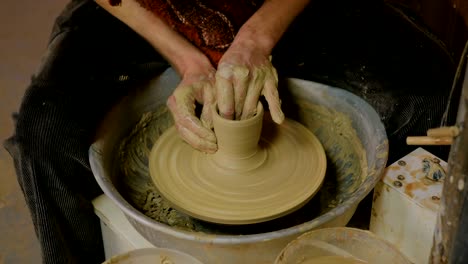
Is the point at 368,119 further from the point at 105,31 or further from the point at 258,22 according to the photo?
the point at 105,31

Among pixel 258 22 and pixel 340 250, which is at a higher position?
pixel 258 22

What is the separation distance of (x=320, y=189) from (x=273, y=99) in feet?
1.30

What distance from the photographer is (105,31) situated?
2.05 meters

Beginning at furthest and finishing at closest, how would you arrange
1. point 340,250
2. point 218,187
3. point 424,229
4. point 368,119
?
point 368,119 < point 218,187 < point 424,229 < point 340,250

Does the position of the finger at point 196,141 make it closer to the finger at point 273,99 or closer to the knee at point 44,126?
the finger at point 273,99

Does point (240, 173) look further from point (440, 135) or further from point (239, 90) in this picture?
point (440, 135)

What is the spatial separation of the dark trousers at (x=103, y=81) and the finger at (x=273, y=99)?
44 centimetres

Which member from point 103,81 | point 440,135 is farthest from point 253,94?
point 440,135

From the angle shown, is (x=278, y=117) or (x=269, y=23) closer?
(x=278, y=117)

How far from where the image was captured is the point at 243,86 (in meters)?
1.59

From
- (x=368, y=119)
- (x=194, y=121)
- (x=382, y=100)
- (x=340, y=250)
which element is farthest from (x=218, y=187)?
(x=382, y=100)

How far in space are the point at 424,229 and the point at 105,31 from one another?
1.24 meters

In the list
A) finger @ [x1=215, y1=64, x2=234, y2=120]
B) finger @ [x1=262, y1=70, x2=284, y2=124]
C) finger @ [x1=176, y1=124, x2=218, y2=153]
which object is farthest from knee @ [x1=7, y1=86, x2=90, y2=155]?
finger @ [x1=262, y1=70, x2=284, y2=124]

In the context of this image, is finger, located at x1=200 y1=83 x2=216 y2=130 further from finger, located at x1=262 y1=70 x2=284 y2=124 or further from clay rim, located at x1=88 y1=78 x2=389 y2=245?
clay rim, located at x1=88 y1=78 x2=389 y2=245
